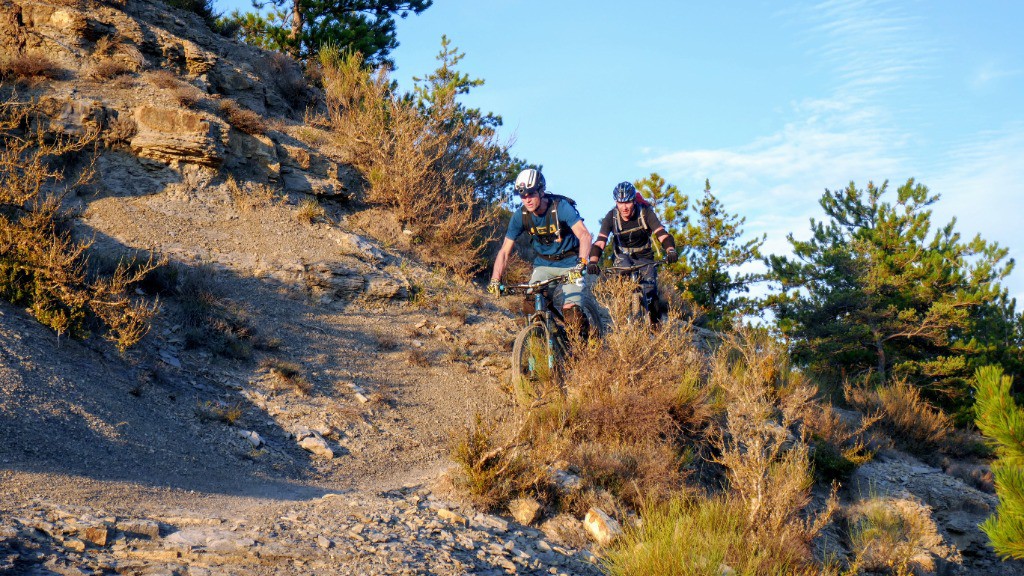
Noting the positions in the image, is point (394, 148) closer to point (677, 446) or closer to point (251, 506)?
point (677, 446)

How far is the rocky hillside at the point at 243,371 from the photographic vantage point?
4.23m

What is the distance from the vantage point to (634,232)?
8719 millimetres

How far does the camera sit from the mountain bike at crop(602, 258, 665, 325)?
8203 mm

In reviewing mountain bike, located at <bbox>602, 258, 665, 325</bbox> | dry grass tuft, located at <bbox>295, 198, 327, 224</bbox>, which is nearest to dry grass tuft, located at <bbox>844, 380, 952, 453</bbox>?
mountain bike, located at <bbox>602, 258, 665, 325</bbox>

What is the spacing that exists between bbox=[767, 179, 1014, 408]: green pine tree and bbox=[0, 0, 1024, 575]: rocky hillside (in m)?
3.90

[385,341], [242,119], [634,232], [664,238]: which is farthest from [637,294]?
[242,119]

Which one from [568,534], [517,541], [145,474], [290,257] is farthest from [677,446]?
[290,257]

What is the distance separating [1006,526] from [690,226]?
12.8 meters

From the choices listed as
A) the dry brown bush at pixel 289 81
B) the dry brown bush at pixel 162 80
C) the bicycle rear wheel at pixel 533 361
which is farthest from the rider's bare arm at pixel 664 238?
the dry brown bush at pixel 289 81

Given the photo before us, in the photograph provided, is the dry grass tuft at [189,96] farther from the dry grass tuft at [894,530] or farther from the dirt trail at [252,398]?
the dry grass tuft at [894,530]

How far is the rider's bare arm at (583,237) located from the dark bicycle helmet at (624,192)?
34.9 inches

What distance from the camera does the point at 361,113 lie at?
13102 millimetres

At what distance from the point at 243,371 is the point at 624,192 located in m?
4.71

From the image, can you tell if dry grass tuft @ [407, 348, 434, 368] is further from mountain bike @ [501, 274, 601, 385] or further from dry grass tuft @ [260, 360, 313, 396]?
mountain bike @ [501, 274, 601, 385]
